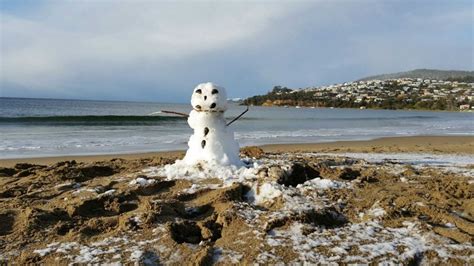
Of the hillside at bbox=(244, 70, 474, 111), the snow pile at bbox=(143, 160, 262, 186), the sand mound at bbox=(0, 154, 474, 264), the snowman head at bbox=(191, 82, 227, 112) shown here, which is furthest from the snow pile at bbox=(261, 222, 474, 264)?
the hillside at bbox=(244, 70, 474, 111)

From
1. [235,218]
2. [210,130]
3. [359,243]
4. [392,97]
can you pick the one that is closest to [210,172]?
[210,130]

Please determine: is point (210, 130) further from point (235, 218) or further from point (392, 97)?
point (392, 97)

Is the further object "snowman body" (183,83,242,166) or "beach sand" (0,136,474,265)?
"snowman body" (183,83,242,166)

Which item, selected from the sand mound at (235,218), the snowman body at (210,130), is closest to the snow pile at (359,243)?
the sand mound at (235,218)

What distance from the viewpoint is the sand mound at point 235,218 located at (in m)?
3.52

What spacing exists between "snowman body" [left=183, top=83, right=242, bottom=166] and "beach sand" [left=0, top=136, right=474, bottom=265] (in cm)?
24

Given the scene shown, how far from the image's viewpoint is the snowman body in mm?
5723

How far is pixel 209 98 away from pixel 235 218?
6.72 ft

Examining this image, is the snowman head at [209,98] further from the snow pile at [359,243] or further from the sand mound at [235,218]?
the snow pile at [359,243]

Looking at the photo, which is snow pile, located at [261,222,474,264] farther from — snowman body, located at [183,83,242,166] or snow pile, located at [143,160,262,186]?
snowman body, located at [183,83,242,166]

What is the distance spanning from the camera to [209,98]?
18.7ft

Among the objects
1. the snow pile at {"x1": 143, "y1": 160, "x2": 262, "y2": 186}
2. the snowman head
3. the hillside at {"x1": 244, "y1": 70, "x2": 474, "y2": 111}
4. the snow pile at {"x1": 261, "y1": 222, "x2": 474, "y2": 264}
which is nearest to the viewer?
the snow pile at {"x1": 261, "y1": 222, "x2": 474, "y2": 264}

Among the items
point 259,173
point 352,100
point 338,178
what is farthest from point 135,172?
point 352,100

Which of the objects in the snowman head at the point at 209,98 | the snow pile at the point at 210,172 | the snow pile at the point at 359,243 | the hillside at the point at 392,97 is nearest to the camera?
the snow pile at the point at 359,243
